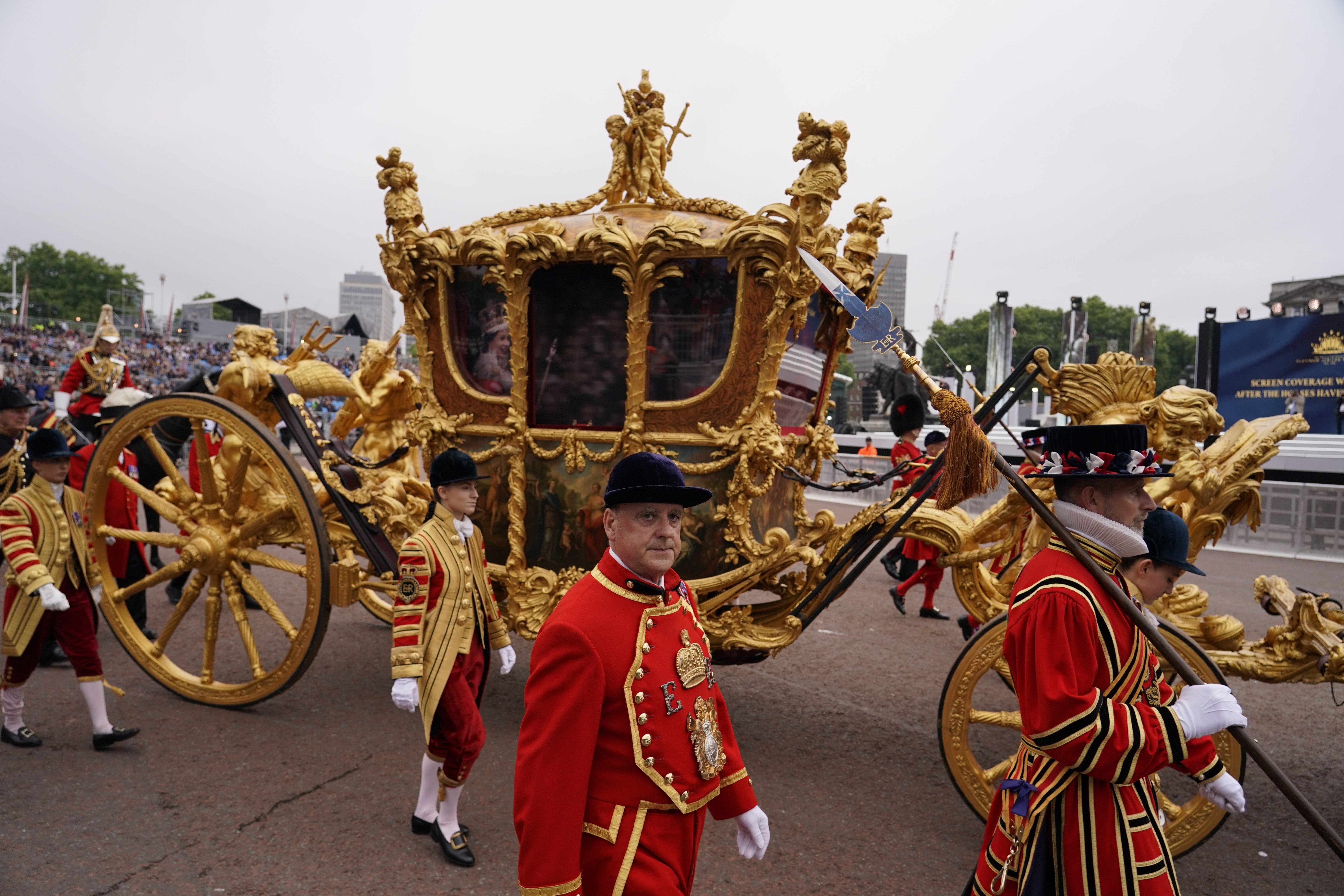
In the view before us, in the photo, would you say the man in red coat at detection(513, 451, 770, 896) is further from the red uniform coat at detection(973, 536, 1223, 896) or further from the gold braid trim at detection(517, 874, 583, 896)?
the red uniform coat at detection(973, 536, 1223, 896)

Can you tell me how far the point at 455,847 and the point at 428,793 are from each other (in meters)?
0.27

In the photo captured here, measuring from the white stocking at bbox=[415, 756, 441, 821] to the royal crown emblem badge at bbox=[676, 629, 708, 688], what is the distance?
1.99 meters

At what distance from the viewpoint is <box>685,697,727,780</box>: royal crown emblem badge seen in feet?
6.32

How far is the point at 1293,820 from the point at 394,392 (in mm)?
5678

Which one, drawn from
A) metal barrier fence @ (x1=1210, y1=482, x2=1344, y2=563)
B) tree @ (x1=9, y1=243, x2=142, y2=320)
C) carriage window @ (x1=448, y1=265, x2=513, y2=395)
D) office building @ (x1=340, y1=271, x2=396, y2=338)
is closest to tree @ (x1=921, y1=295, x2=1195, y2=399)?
metal barrier fence @ (x1=1210, y1=482, x2=1344, y2=563)

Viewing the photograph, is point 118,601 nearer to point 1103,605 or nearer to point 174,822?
point 174,822

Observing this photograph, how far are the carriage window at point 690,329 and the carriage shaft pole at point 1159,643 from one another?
2216mm

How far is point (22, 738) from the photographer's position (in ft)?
14.5

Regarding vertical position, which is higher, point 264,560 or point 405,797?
point 264,560

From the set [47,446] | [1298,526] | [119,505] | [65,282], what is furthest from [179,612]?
[65,282]

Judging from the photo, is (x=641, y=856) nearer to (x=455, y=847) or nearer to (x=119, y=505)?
(x=455, y=847)

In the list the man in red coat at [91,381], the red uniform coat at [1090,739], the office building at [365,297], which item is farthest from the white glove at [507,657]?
the office building at [365,297]

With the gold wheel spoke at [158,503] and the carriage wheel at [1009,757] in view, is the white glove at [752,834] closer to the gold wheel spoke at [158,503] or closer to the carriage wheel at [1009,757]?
the carriage wheel at [1009,757]

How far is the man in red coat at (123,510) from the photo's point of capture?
19.4 ft
